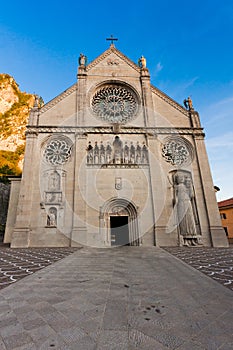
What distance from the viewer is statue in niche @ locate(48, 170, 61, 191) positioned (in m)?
12.6

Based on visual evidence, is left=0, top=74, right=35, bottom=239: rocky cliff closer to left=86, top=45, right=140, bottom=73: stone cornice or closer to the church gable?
the church gable

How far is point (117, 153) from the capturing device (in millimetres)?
13719

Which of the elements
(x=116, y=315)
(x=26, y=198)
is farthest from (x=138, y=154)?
(x=116, y=315)

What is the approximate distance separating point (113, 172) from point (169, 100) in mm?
8755

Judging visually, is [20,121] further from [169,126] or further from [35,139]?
[169,126]

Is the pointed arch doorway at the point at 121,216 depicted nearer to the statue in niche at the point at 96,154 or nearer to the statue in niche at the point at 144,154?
the statue in niche at the point at 96,154

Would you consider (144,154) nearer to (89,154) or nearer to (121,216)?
(89,154)

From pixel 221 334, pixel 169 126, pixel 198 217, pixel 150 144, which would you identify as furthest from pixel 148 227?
pixel 221 334

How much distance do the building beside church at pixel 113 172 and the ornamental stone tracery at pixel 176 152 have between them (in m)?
0.08

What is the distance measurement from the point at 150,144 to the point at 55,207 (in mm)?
8677

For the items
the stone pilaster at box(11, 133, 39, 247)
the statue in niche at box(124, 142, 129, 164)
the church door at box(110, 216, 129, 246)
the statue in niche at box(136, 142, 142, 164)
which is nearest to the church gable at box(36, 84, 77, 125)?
the stone pilaster at box(11, 133, 39, 247)

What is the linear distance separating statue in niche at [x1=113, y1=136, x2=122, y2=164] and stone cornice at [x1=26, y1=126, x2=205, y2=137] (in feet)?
2.35

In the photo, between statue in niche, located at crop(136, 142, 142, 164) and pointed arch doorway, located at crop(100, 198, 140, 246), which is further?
statue in niche, located at crop(136, 142, 142, 164)

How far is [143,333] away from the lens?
5.63ft
